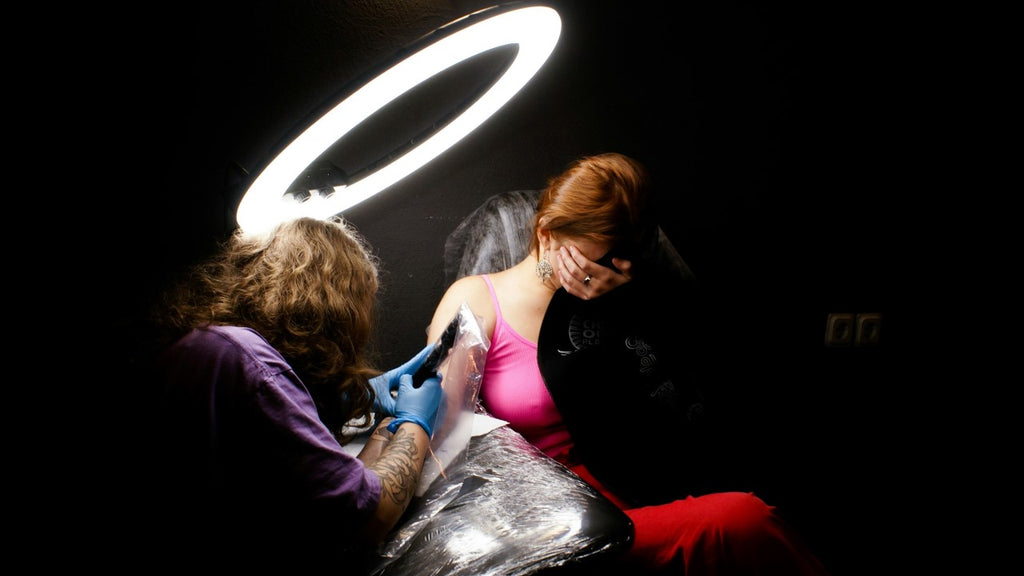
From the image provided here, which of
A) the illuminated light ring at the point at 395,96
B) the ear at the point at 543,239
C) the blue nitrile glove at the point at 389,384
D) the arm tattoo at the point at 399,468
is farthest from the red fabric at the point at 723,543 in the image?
the illuminated light ring at the point at 395,96

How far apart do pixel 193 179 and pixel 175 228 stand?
11 centimetres

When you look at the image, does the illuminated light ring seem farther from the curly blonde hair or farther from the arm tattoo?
the arm tattoo

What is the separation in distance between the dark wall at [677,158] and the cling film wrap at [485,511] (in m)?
0.46

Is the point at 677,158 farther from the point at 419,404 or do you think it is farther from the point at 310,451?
the point at 310,451

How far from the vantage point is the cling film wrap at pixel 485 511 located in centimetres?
71

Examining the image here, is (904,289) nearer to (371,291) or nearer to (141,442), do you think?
(371,291)

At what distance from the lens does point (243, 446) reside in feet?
2.13

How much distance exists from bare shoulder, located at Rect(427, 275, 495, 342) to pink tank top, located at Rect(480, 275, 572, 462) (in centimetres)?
2

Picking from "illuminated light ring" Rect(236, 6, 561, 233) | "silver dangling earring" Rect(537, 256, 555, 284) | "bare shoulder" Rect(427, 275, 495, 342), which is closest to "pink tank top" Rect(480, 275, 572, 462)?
"bare shoulder" Rect(427, 275, 495, 342)

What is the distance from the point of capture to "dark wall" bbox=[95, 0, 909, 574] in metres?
0.97

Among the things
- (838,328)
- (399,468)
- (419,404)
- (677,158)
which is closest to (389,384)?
(419,404)

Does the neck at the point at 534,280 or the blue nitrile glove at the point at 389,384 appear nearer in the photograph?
the blue nitrile glove at the point at 389,384

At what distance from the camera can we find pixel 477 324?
103cm

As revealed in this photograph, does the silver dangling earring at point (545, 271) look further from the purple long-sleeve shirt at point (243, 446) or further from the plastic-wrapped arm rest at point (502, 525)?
the purple long-sleeve shirt at point (243, 446)
